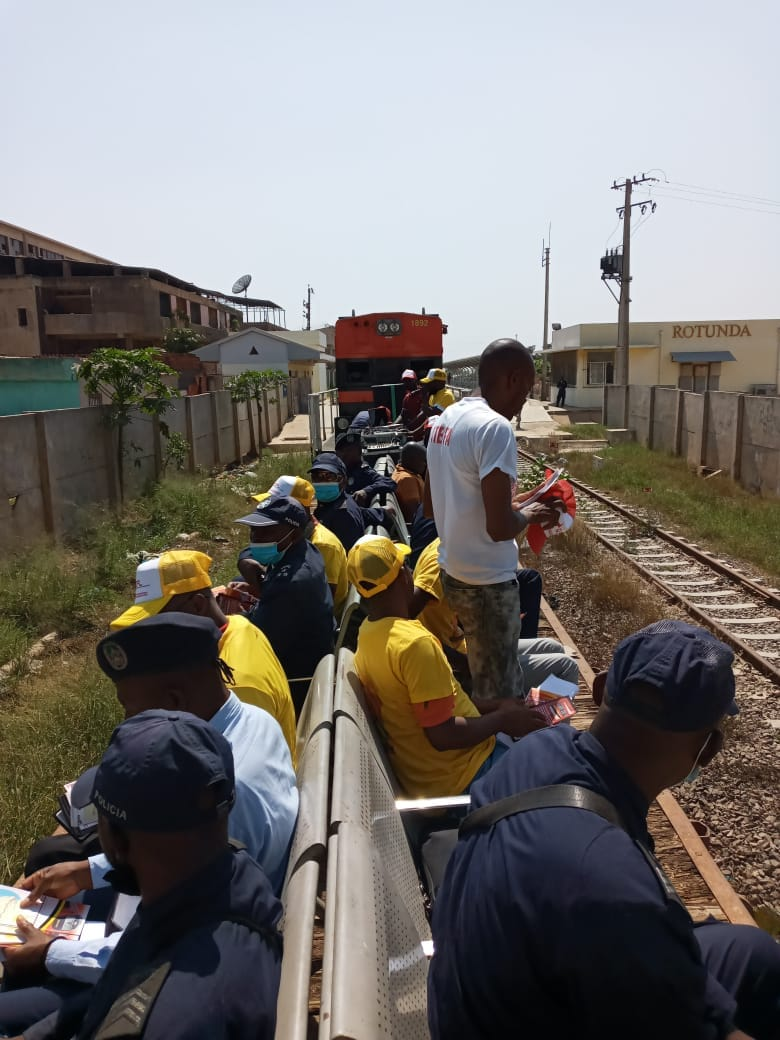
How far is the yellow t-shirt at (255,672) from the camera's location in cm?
290

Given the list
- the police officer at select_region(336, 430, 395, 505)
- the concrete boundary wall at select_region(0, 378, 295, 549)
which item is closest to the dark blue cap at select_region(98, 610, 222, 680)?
the police officer at select_region(336, 430, 395, 505)

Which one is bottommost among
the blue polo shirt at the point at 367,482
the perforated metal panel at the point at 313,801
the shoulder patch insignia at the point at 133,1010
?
the perforated metal panel at the point at 313,801

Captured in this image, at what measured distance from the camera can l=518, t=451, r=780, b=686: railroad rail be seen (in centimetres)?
773

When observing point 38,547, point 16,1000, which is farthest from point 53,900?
point 38,547

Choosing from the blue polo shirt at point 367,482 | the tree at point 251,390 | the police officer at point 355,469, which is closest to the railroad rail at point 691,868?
the blue polo shirt at point 367,482

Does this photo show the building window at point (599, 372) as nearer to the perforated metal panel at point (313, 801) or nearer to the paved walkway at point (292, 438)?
the paved walkway at point (292, 438)

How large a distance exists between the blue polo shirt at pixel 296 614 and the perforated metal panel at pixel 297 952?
6.40 feet

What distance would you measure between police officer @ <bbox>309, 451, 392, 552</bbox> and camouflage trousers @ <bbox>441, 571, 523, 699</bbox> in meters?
2.51

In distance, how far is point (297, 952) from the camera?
1716 mm

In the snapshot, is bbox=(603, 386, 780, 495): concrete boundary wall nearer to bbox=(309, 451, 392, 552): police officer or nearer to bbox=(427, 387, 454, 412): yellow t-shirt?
bbox=(427, 387, 454, 412): yellow t-shirt

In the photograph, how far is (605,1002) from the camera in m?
1.39

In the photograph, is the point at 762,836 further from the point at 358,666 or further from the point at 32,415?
the point at 32,415

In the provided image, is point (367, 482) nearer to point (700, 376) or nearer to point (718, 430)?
point (718, 430)

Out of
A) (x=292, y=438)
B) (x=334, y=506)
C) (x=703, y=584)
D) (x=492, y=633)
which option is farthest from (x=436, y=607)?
(x=292, y=438)
